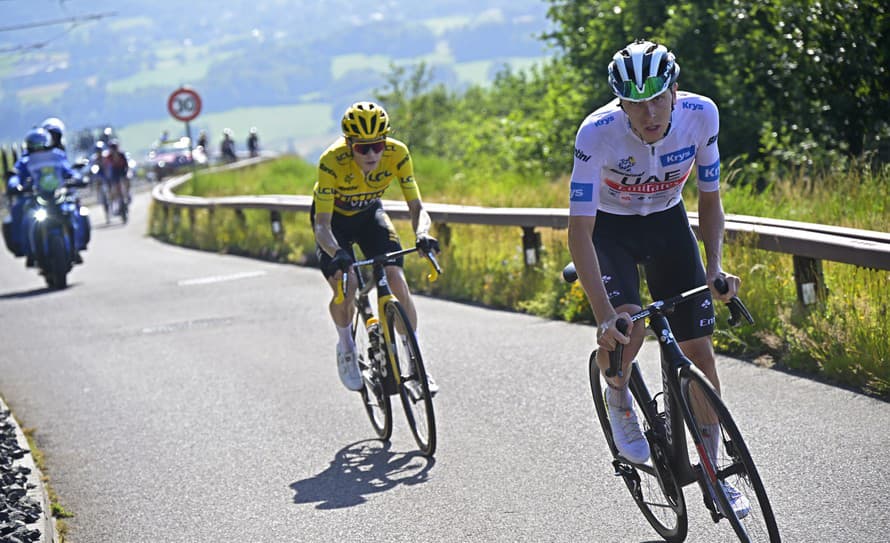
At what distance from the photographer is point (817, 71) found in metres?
15.9

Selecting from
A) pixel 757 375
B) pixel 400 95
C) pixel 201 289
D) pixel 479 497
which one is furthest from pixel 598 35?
pixel 400 95

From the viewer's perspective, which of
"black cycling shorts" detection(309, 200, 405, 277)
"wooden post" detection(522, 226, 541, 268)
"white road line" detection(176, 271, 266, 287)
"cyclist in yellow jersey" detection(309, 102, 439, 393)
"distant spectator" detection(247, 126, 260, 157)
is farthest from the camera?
"distant spectator" detection(247, 126, 260, 157)

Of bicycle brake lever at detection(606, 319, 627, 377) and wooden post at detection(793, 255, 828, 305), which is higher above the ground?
bicycle brake lever at detection(606, 319, 627, 377)

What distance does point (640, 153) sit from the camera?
5.29m

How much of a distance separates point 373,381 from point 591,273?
3.54 meters

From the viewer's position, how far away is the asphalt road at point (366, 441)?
632 centimetres

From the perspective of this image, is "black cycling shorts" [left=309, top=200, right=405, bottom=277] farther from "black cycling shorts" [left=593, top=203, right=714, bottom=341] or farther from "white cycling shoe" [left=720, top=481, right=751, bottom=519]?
"white cycling shoe" [left=720, top=481, right=751, bottom=519]

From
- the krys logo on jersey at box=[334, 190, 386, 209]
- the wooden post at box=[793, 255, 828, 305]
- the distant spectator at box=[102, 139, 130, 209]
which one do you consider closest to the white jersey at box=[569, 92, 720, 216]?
the krys logo on jersey at box=[334, 190, 386, 209]

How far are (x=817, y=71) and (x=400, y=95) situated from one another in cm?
3742

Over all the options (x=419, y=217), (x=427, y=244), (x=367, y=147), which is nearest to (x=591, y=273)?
(x=427, y=244)

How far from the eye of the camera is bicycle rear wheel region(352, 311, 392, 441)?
824cm

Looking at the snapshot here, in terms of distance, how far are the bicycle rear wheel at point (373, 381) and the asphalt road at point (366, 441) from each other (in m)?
0.14

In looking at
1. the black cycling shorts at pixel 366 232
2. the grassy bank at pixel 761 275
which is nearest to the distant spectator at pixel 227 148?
the grassy bank at pixel 761 275

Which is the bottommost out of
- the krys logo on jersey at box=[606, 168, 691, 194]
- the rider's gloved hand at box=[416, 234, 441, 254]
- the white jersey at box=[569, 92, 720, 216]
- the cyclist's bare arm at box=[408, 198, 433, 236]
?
the rider's gloved hand at box=[416, 234, 441, 254]
